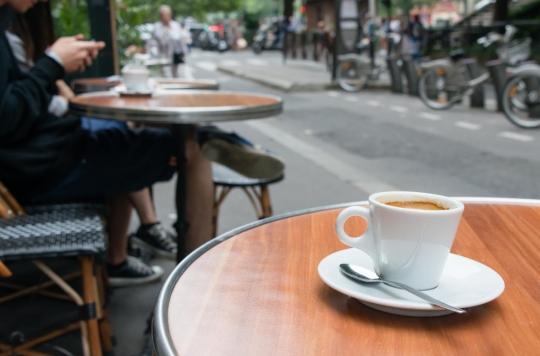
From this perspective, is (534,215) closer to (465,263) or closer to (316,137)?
(465,263)

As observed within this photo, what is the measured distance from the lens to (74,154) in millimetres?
2693

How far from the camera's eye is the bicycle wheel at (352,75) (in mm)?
13781

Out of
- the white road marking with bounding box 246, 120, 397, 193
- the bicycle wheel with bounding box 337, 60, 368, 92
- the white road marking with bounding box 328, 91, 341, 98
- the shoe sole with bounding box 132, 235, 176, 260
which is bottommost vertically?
the white road marking with bounding box 246, 120, 397, 193

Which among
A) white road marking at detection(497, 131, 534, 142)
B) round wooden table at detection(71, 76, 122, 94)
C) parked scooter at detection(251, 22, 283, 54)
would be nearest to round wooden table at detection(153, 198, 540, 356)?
round wooden table at detection(71, 76, 122, 94)

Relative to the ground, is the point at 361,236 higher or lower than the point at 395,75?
higher

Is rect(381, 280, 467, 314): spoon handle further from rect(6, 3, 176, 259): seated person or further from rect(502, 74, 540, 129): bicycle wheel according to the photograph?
rect(502, 74, 540, 129): bicycle wheel

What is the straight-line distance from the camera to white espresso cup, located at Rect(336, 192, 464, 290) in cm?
88

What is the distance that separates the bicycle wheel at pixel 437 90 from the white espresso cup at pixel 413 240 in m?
9.74

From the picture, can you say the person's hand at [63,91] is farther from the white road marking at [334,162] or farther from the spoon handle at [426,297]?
the white road marking at [334,162]

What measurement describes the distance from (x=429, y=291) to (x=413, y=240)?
8 centimetres

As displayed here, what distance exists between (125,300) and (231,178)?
0.79 m

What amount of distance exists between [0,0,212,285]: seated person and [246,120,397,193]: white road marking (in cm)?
277

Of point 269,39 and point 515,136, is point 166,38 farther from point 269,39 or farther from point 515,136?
point 269,39

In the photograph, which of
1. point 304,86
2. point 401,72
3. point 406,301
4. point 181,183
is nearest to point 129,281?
point 181,183
